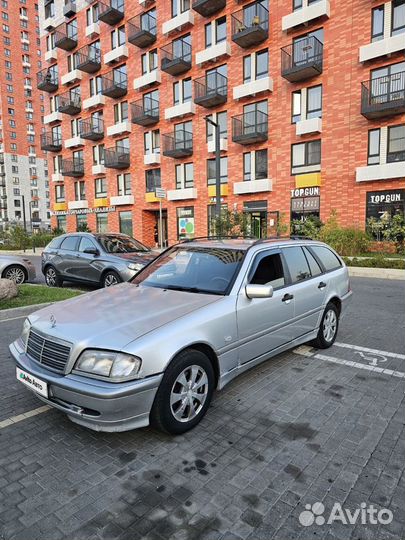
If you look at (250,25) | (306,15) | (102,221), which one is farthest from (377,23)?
(102,221)

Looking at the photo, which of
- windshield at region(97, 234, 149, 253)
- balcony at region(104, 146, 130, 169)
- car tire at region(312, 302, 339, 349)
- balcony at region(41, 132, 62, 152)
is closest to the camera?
car tire at region(312, 302, 339, 349)

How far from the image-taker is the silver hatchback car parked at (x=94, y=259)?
29.6 ft

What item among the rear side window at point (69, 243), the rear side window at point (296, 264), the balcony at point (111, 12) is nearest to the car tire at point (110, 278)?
the rear side window at point (69, 243)

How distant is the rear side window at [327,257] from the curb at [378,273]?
26.8ft

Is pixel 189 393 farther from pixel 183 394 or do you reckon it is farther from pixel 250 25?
pixel 250 25

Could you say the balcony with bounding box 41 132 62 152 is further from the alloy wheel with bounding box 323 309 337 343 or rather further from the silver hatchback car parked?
the alloy wheel with bounding box 323 309 337 343

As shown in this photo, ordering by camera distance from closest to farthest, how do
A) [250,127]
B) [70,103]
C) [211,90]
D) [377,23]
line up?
[377,23]
[250,127]
[211,90]
[70,103]

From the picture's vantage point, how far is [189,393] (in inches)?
119

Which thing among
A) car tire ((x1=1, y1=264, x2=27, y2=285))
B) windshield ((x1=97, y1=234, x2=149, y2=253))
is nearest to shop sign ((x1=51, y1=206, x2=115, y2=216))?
car tire ((x1=1, y1=264, x2=27, y2=285))

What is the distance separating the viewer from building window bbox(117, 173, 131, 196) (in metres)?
31.2

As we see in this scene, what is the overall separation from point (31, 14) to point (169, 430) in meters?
98.8

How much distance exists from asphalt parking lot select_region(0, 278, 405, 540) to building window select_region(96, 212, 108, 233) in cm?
3065

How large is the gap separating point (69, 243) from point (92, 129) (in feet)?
85.2

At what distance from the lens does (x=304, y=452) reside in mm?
2779
